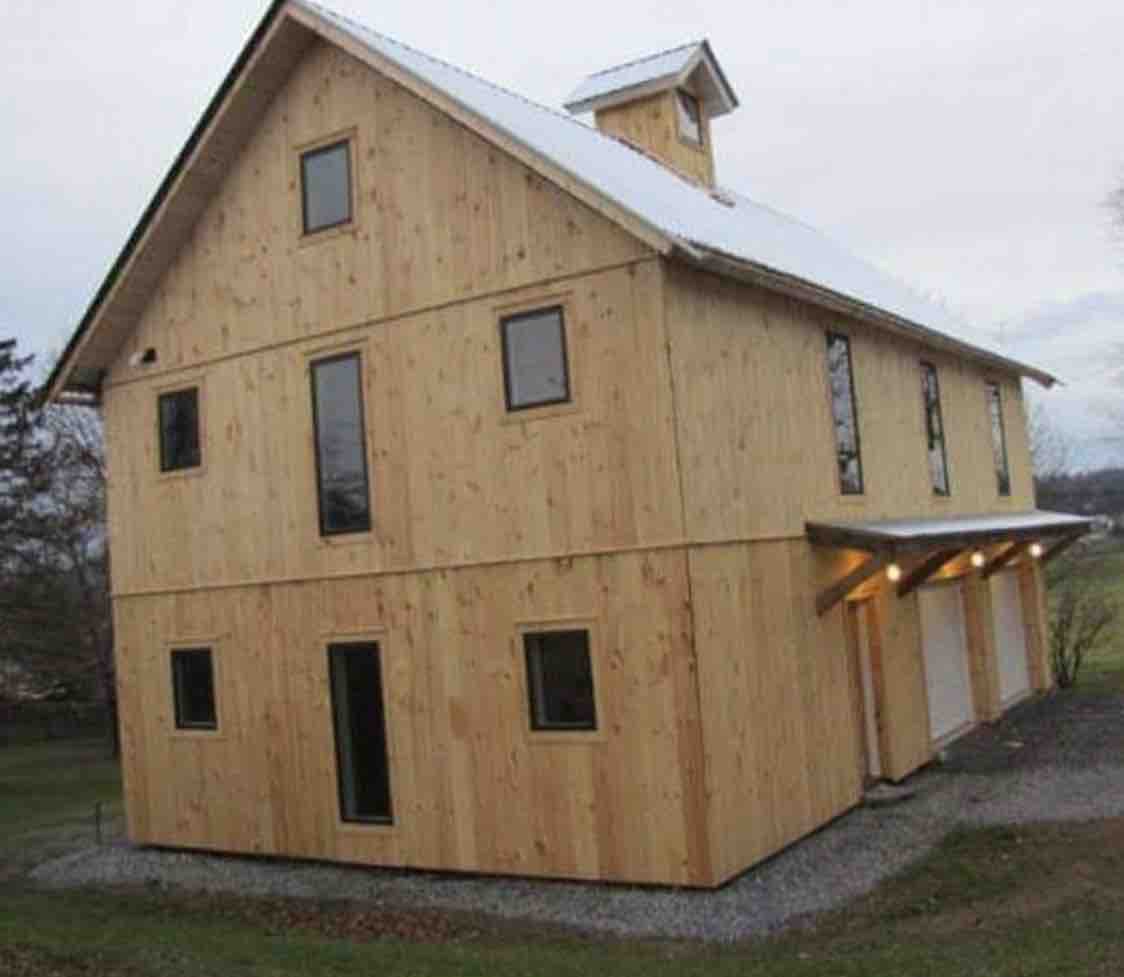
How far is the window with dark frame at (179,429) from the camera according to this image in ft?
50.4

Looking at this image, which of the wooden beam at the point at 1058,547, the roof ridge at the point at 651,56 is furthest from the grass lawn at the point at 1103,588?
the roof ridge at the point at 651,56

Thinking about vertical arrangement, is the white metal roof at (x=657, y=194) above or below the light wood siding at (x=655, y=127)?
below

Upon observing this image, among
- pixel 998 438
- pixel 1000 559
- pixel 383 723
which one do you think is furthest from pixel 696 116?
pixel 383 723

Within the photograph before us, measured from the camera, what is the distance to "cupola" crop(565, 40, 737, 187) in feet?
59.4

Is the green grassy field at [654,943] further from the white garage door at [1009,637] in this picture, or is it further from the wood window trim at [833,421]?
the white garage door at [1009,637]

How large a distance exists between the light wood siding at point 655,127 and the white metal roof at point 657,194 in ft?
1.81

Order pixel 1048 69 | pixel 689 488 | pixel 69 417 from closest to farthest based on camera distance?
pixel 689 488, pixel 1048 69, pixel 69 417

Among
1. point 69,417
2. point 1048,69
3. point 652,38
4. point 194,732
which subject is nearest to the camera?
point 194,732

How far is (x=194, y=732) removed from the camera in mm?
15281

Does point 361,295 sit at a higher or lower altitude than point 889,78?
lower

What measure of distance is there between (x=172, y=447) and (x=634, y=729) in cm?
703

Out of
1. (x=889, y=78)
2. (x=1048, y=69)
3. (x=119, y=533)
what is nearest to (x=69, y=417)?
(x=119, y=533)

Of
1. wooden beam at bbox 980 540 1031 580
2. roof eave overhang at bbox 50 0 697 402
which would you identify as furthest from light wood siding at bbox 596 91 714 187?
wooden beam at bbox 980 540 1031 580

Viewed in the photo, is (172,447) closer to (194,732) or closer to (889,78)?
(194,732)
